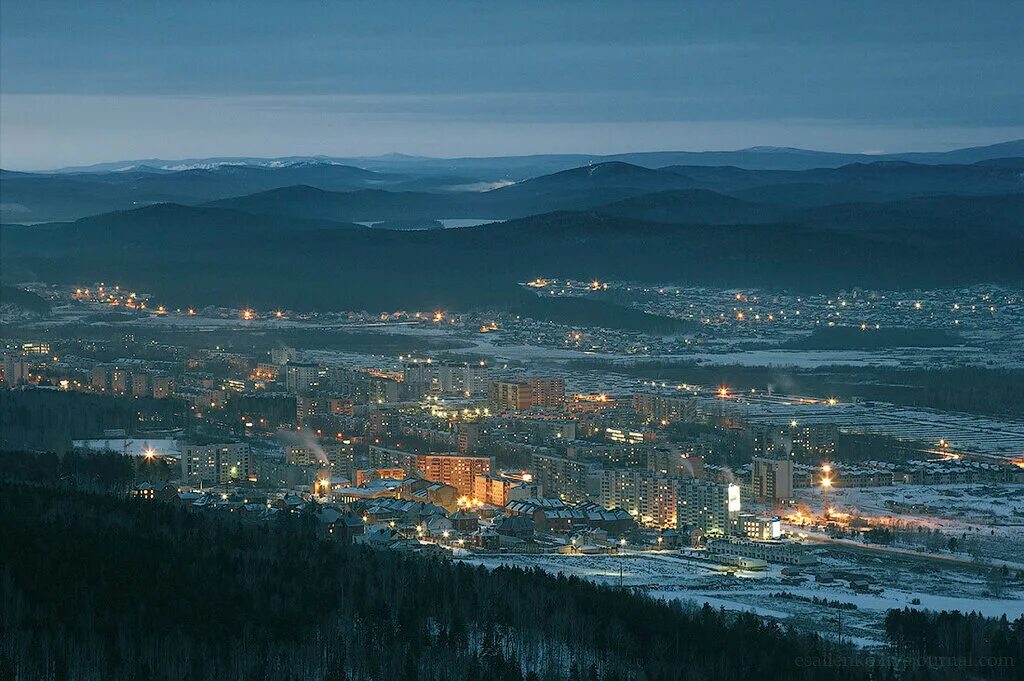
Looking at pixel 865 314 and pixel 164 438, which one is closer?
pixel 164 438

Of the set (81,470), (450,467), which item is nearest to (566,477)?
(450,467)

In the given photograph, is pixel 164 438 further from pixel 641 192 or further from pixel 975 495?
pixel 641 192

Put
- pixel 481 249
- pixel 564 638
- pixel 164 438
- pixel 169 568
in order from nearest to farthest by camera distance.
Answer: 1. pixel 564 638
2. pixel 169 568
3. pixel 164 438
4. pixel 481 249

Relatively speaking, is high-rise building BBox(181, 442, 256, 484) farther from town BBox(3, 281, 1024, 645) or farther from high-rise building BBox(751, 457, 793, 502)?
high-rise building BBox(751, 457, 793, 502)

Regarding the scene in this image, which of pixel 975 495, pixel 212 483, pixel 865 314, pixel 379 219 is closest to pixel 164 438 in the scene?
pixel 212 483

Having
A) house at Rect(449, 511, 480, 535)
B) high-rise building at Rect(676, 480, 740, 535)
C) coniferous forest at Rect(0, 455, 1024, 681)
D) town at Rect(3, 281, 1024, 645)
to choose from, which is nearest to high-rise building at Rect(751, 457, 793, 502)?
town at Rect(3, 281, 1024, 645)

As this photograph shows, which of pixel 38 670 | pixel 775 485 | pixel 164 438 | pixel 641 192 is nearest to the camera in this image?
pixel 38 670
